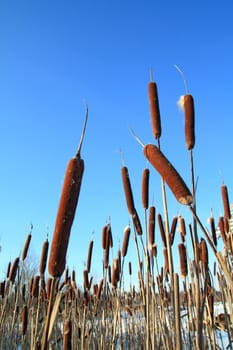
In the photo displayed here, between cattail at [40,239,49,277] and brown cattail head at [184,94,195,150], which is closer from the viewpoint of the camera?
brown cattail head at [184,94,195,150]

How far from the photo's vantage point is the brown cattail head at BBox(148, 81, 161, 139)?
1655 mm

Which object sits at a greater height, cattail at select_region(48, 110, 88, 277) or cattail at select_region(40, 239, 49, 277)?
cattail at select_region(40, 239, 49, 277)

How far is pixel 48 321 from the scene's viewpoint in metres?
0.79

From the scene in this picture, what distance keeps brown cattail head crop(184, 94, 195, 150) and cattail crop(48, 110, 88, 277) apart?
801 millimetres

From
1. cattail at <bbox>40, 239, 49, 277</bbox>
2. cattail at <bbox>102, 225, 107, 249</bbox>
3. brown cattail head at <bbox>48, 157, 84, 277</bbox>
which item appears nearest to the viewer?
brown cattail head at <bbox>48, 157, 84, 277</bbox>

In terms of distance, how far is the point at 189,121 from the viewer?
168 cm

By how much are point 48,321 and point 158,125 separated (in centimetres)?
114

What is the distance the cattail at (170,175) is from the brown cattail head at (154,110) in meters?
0.40

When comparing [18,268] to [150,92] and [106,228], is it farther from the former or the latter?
[150,92]

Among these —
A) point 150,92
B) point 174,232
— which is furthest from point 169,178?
point 174,232

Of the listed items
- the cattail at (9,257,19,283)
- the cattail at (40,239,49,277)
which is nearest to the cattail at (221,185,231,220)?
the cattail at (40,239,49,277)

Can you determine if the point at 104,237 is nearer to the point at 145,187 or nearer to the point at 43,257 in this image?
the point at 43,257

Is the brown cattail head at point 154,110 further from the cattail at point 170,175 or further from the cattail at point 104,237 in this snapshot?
the cattail at point 104,237

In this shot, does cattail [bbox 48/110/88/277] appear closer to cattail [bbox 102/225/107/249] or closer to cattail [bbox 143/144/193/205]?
cattail [bbox 143/144/193/205]
